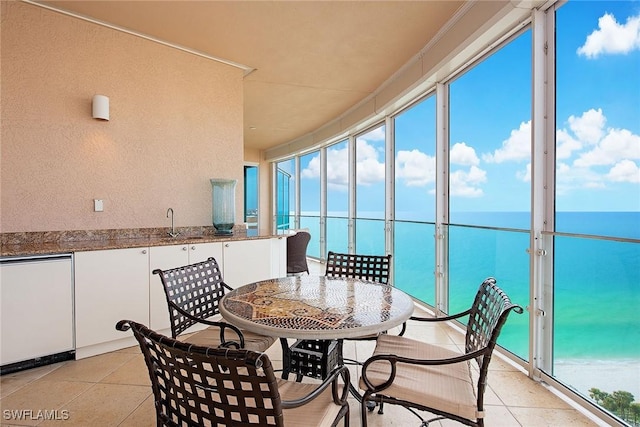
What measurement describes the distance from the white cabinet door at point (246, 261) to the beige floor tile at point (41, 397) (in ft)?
4.84

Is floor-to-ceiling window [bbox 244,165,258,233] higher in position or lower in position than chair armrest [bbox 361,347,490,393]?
higher

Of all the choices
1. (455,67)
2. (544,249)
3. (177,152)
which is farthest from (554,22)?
(177,152)

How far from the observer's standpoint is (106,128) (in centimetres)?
332

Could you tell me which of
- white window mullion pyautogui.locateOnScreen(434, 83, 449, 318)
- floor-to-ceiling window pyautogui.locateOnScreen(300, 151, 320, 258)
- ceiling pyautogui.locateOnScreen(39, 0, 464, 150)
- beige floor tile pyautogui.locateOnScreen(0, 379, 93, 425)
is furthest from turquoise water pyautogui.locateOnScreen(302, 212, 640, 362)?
floor-to-ceiling window pyautogui.locateOnScreen(300, 151, 320, 258)

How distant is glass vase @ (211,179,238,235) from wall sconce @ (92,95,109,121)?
1187 mm

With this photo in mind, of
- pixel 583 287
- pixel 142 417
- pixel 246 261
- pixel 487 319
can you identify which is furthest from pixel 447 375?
pixel 246 261

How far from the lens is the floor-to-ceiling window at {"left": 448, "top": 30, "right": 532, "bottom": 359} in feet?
9.28

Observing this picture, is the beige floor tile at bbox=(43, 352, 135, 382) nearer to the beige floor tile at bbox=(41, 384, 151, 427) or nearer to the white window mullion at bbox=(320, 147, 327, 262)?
the beige floor tile at bbox=(41, 384, 151, 427)

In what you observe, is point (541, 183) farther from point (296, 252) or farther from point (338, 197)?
point (338, 197)

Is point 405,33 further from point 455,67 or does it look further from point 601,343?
point 601,343

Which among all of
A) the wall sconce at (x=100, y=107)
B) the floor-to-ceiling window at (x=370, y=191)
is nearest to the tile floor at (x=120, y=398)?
the wall sconce at (x=100, y=107)

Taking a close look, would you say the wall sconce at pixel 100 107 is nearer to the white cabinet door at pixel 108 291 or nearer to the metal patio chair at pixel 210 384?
the white cabinet door at pixel 108 291

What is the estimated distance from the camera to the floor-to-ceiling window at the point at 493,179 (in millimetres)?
2828

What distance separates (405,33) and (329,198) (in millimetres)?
4622
